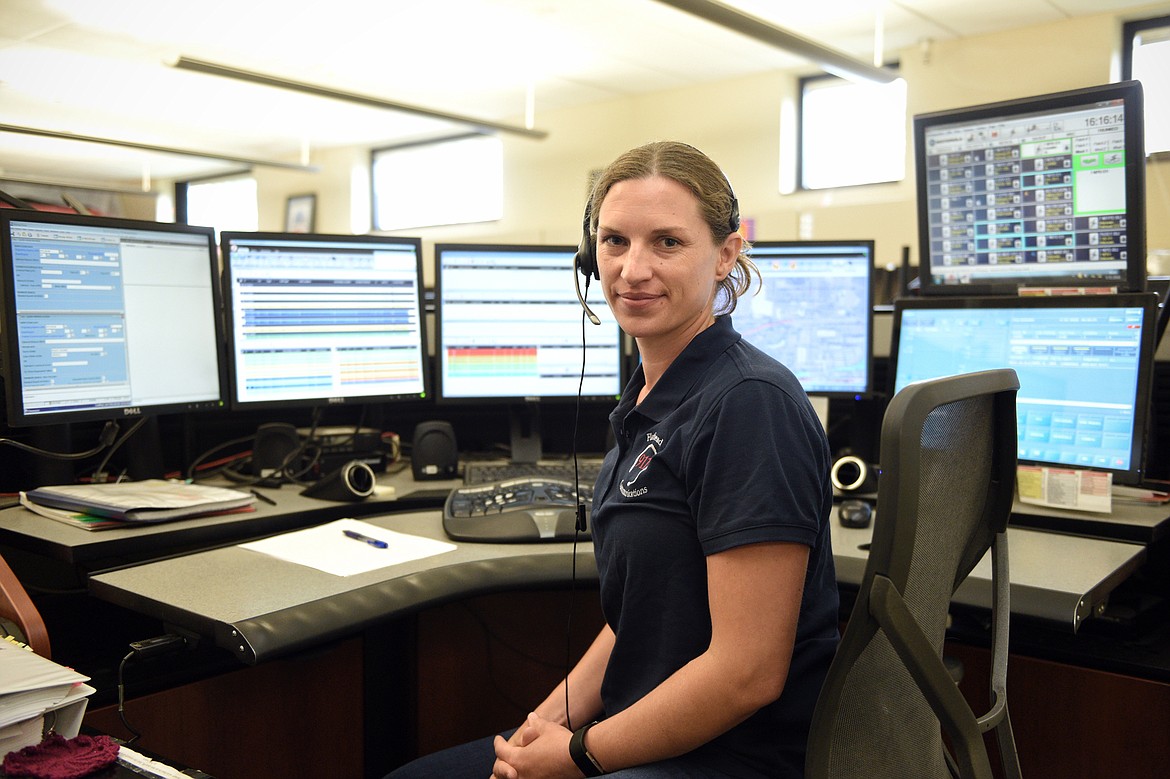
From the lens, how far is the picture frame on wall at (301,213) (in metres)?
9.57

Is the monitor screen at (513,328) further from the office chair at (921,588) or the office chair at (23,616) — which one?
the office chair at (921,588)

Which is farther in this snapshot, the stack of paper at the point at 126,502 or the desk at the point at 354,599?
the stack of paper at the point at 126,502

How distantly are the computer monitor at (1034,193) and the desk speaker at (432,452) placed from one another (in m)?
1.07

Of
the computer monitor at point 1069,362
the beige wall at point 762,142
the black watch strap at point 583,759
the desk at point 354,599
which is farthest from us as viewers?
the beige wall at point 762,142

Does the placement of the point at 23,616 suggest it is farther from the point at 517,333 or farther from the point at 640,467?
the point at 517,333

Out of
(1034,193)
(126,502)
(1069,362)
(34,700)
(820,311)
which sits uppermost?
(1034,193)

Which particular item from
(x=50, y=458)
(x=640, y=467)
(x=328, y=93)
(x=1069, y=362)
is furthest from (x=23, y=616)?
(x=328, y=93)

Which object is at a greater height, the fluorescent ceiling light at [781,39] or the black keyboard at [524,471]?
the fluorescent ceiling light at [781,39]

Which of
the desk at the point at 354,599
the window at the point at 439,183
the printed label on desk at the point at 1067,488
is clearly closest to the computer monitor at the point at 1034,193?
the printed label on desk at the point at 1067,488

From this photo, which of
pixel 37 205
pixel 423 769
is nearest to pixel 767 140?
pixel 37 205

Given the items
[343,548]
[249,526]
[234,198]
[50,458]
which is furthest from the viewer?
[234,198]

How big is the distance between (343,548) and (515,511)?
292 millimetres

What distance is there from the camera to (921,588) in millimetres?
877

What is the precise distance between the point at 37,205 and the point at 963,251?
1919 mm
